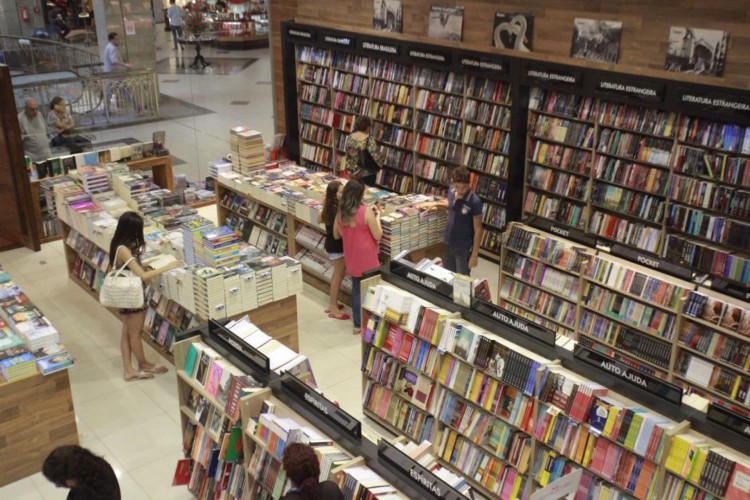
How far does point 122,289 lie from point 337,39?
582 centimetres

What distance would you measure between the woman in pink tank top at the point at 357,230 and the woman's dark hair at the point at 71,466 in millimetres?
3621

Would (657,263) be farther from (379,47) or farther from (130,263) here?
(379,47)

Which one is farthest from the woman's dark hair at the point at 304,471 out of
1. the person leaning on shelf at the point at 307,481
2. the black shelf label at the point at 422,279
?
the black shelf label at the point at 422,279

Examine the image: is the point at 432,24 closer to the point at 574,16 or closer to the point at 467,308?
the point at 574,16

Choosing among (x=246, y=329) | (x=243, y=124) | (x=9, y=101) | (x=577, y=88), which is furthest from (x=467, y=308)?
(x=243, y=124)

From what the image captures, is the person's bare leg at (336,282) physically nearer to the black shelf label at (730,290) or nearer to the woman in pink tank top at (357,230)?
the woman in pink tank top at (357,230)

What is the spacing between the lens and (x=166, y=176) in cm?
1128

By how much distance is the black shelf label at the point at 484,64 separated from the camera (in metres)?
8.95

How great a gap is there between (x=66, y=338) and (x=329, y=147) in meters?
5.48

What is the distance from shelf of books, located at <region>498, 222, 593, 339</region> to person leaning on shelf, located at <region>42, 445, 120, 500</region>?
4.23m

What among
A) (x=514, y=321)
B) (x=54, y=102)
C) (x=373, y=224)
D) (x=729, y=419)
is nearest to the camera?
(x=729, y=419)

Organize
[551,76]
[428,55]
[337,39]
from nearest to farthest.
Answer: [551,76] < [428,55] < [337,39]

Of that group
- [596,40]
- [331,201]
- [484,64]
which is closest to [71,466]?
[331,201]

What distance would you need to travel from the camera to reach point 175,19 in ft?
52.3
